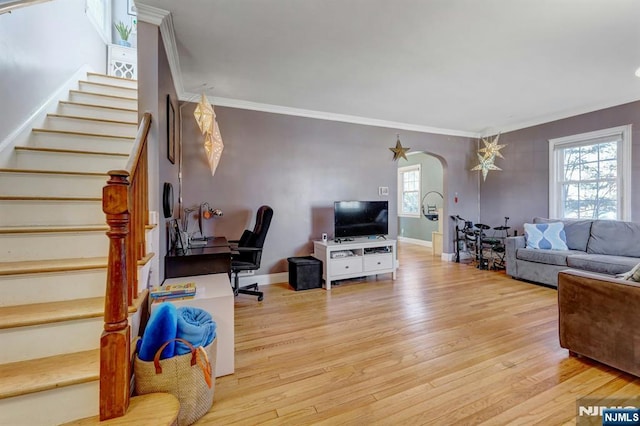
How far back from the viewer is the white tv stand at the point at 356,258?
13.7 feet

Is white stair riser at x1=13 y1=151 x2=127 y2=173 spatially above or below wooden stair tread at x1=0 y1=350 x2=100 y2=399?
above

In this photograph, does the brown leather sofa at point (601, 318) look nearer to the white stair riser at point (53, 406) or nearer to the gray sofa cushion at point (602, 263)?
the gray sofa cushion at point (602, 263)

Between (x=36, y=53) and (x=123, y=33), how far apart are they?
2.78m

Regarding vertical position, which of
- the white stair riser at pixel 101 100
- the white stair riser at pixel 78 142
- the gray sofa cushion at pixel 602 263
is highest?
the white stair riser at pixel 101 100

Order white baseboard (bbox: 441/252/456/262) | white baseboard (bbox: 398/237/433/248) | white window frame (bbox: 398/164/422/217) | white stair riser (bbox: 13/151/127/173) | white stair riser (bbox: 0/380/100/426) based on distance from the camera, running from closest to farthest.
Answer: white stair riser (bbox: 0/380/100/426) → white stair riser (bbox: 13/151/127/173) → white baseboard (bbox: 441/252/456/262) → white baseboard (bbox: 398/237/433/248) → white window frame (bbox: 398/164/422/217)

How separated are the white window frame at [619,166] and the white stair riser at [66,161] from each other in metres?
6.21

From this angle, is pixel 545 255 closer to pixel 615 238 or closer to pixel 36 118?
pixel 615 238

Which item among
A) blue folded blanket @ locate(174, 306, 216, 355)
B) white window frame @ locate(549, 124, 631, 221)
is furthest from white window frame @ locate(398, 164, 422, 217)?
blue folded blanket @ locate(174, 306, 216, 355)

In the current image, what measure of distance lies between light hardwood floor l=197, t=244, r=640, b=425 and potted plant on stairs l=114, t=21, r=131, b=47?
466cm

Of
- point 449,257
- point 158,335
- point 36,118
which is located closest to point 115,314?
point 158,335

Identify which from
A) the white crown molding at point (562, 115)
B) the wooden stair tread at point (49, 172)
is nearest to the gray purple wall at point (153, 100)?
the wooden stair tread at point (49, 172)

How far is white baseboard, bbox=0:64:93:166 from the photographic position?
2207mm

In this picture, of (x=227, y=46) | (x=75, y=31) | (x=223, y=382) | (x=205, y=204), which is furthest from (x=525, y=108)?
(x=75, y=31)

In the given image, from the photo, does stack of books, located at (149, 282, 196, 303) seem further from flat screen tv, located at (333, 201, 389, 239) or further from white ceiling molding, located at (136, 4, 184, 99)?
flat screen tv, located at (333, 201, 389, 239)
